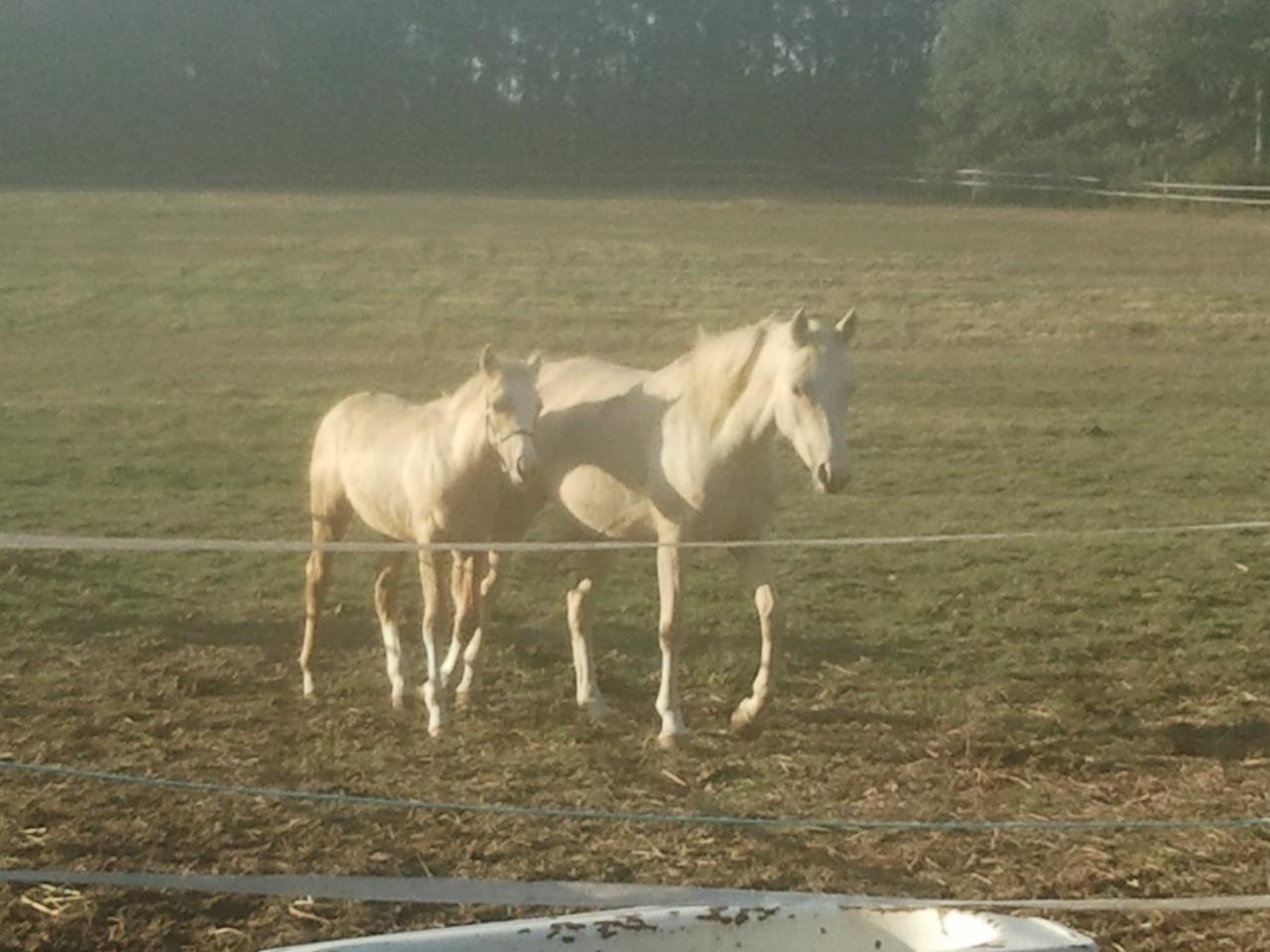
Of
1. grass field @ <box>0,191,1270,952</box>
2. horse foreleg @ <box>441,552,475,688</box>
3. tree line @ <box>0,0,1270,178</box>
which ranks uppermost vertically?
tree line @ <box>0,0,1270,178</box>

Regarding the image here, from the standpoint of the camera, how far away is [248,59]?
90.3 ft

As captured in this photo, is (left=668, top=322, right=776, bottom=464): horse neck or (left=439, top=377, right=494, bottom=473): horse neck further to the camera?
(left=439, top=377, right=494, bottom=473): horse neck

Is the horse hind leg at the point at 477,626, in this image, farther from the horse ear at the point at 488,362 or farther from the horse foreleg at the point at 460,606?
the horse ear at the point at 488,362

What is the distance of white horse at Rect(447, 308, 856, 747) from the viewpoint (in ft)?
19.5

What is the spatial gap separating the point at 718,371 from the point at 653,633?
1.92 metres

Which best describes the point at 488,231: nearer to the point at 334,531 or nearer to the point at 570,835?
the point at 334,531

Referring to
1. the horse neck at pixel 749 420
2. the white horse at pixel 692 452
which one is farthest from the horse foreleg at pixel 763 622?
the horse neck at pixel 749 420

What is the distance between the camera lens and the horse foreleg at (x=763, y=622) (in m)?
6.22

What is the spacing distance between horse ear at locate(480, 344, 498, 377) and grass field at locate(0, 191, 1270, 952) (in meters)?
1.40

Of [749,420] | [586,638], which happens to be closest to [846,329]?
[749,420]

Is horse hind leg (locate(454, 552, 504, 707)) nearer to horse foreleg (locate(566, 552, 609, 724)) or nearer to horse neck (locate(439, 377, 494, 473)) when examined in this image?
horse foreleg (locate(566, 552, 609, 724))

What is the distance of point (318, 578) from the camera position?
725 centimetres

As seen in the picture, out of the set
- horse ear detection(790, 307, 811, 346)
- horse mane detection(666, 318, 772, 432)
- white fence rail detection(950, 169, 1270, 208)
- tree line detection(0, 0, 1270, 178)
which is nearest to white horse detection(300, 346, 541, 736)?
horse mane detection(666, 318, 772, 432)

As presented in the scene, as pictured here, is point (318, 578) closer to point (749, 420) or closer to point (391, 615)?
point (391, 615)
